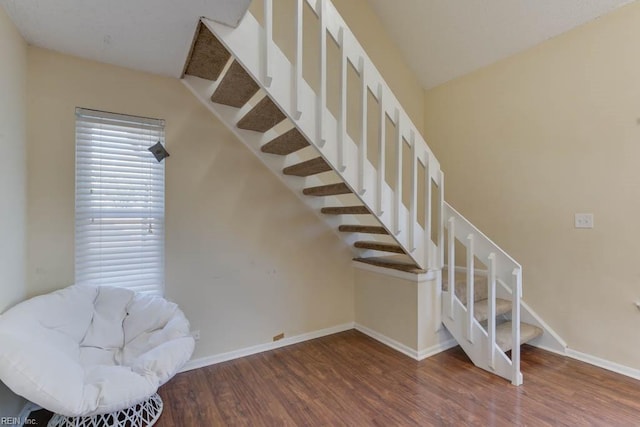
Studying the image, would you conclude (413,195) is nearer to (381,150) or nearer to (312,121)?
(381,150)

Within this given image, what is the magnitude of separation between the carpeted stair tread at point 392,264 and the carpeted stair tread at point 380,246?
0.15 m

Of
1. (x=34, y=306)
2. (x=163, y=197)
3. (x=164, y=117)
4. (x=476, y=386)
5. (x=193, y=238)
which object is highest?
(x=164, y=117)

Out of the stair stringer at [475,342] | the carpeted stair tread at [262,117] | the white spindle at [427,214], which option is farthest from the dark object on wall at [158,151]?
the stair stringer at [475,342]

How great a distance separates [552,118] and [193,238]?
3181mm

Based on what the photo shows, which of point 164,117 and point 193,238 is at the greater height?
point 164,117

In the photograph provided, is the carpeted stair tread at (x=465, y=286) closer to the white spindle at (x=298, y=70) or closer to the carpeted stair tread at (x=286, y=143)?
the carpeted stair tread at (x=286, y=143)

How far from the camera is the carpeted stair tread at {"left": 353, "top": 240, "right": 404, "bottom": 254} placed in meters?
2.66

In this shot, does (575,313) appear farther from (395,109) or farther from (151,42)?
(151,42)

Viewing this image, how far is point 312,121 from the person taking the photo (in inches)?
76.1

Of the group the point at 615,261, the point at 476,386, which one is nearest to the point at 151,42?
the point at 476,386

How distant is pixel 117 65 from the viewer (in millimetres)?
2168

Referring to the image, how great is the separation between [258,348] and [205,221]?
3.94 ft

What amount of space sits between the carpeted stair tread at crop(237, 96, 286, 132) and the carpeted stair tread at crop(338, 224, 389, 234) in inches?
44.6

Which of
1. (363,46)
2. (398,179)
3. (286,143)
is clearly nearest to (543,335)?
(398,179)
